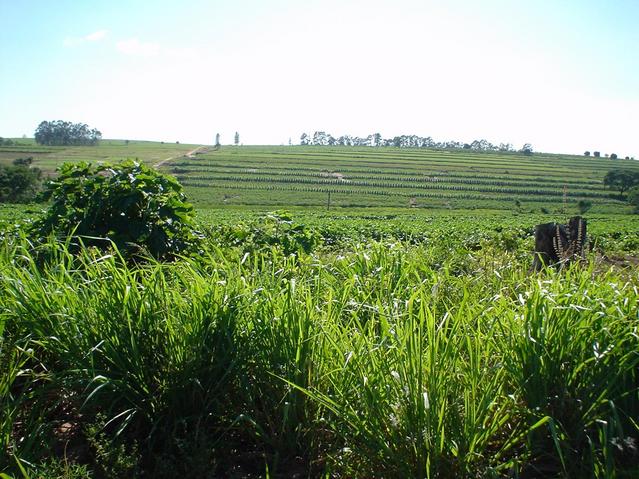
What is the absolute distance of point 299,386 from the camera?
93.5 inches

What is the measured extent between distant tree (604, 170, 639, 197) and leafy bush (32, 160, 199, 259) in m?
81.4

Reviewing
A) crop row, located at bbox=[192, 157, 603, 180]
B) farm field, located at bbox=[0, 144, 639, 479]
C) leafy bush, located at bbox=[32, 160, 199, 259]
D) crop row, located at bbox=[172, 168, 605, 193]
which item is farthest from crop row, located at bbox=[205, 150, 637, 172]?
farm field, located at bbox=[0, 144, 639, 479]

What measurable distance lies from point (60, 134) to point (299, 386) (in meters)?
147

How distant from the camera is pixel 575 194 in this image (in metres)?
71.4

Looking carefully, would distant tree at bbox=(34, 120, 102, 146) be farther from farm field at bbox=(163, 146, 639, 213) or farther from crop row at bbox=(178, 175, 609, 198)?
crop row at bbox=(178, 175, 609, 198)

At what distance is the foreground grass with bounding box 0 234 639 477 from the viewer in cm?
213

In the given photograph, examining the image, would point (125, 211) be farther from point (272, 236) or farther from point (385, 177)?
point (385, 177)

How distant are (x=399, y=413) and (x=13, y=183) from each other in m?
57.6

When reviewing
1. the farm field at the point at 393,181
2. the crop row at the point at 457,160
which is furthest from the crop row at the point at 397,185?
the crop row at the point at 457,160

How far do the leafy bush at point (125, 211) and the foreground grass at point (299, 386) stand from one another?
6.36 ft

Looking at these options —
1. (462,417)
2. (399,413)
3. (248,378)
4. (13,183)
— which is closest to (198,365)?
(248,378)

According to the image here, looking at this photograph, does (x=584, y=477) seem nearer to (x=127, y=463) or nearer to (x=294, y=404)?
(x=294, y=404)

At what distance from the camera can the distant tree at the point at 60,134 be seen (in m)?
130

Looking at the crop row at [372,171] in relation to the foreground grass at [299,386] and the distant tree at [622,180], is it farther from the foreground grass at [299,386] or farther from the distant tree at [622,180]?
the foreground grass at [299,386]
